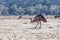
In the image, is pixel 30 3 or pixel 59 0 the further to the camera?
pixel 59 0

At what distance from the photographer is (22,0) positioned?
408ft

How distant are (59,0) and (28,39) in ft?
375

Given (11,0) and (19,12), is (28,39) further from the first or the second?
(11,0)

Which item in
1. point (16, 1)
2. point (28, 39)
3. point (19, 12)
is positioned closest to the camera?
point (28, 39)

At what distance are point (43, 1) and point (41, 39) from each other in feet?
323

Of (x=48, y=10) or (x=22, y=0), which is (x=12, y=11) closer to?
(x=48, y=10)

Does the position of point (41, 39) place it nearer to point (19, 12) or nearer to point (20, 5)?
point (19, 12)

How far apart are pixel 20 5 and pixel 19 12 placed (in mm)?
18215

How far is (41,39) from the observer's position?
14398 millimetres

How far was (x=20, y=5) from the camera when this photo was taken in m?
115

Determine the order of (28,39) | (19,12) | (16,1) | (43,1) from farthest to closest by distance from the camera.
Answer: (16,1) < (43,1) < (19,12) < (28,39)

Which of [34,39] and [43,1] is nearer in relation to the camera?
[34,39]

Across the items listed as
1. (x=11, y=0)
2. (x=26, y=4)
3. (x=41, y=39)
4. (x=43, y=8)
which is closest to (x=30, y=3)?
(x=26, y=4)

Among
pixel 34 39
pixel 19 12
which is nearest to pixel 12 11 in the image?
pixel 19 12
